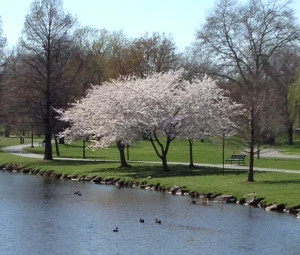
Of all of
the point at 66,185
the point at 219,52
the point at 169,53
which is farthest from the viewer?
the point at 169,53

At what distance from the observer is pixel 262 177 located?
139 ft

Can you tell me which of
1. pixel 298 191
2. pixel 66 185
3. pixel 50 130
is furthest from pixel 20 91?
pixel 298 191

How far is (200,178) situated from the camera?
141 feet

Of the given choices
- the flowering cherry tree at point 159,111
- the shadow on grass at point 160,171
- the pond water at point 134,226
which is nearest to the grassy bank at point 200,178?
the shadow on grass at point 160,171

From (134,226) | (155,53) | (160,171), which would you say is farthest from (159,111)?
(155,53)

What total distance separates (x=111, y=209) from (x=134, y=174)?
12.9 meters

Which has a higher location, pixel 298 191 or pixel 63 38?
pixel 63 38

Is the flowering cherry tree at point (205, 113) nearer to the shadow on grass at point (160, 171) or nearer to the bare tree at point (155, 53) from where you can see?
the shadow on grass at point (160, 171)

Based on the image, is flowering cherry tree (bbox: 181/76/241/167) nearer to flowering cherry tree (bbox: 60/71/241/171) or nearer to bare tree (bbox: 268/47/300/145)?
flowering cherry tree (bbox: 60/71/241/171)

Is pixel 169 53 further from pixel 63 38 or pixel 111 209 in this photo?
pixel 111 209

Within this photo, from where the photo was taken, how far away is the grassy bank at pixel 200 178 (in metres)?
35.7

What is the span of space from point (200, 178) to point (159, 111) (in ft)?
24.3

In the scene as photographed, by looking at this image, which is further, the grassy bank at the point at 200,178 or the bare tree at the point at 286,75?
the bare tree at the point at 286,75

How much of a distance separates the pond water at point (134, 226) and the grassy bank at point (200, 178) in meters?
1.85
